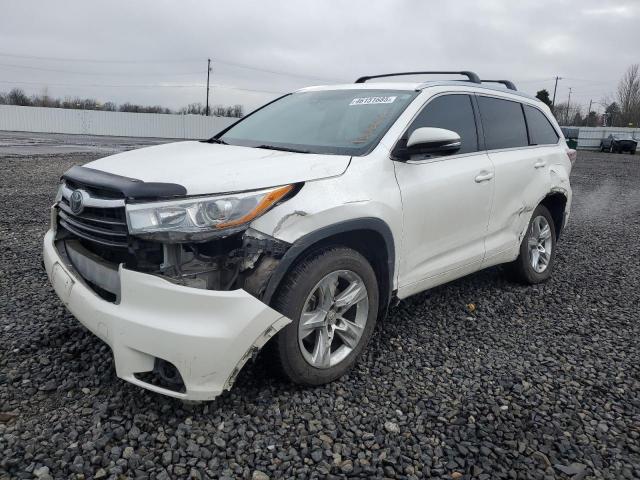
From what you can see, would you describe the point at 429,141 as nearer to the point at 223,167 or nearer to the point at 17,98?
the point at 223,167

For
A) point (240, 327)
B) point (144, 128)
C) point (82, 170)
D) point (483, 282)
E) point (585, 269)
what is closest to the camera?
point (240, 327)

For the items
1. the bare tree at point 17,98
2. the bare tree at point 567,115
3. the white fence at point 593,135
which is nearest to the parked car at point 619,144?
the white fence at point 593,135

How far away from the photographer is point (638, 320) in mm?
4117

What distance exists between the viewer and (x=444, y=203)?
340 cm

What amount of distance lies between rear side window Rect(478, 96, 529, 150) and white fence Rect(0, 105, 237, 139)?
37.5m

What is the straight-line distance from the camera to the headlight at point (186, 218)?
231 centimetres

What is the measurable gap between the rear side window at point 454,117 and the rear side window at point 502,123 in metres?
0.19

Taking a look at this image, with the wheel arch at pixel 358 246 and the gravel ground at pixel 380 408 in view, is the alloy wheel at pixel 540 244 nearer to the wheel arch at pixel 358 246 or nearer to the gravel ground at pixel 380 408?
the gravel ground at pixel 380 408

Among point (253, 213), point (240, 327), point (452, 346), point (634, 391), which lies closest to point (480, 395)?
point (452, 346)

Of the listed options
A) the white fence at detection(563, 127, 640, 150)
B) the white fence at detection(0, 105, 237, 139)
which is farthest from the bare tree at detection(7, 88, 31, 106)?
the white fence at detection(563, 127, 640, 150)

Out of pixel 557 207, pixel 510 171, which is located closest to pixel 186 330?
pixel 510 171

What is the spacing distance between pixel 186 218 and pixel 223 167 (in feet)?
1.45

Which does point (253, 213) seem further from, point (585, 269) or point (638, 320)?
point (585, 269)

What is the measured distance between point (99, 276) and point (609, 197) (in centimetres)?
1303
